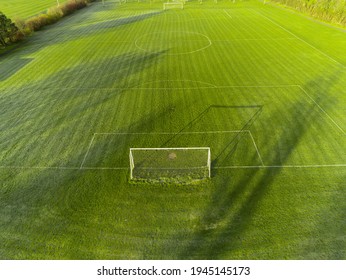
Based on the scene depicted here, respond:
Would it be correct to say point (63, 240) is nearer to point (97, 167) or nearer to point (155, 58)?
point (97, 167)

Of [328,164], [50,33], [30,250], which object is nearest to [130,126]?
[30,250]

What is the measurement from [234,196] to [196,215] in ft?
7.69

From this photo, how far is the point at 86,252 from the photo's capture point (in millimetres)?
11133

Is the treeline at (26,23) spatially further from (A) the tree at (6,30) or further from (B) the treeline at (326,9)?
(B) the treeline at (326,9)

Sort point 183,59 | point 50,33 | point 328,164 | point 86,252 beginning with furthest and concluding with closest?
point 50,33 < point 183,59 < point 328,164 < point 86,252

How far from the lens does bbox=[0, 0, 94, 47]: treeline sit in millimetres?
36125

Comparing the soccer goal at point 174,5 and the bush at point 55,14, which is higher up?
the bush at point 55,14

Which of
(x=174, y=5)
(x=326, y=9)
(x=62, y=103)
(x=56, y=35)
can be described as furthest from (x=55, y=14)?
(x=326, y=9)

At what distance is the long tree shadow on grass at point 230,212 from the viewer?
1116cm

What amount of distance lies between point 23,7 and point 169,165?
6611cm

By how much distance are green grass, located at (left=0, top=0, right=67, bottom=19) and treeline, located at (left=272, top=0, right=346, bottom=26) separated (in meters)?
54.4

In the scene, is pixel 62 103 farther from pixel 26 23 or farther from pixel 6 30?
pixel 26 23

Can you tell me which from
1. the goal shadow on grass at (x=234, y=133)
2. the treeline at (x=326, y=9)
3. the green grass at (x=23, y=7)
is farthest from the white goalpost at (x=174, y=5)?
the goal shadow on grass at (x=234, y=133)

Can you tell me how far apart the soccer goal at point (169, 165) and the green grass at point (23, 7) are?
51500 millimetres
